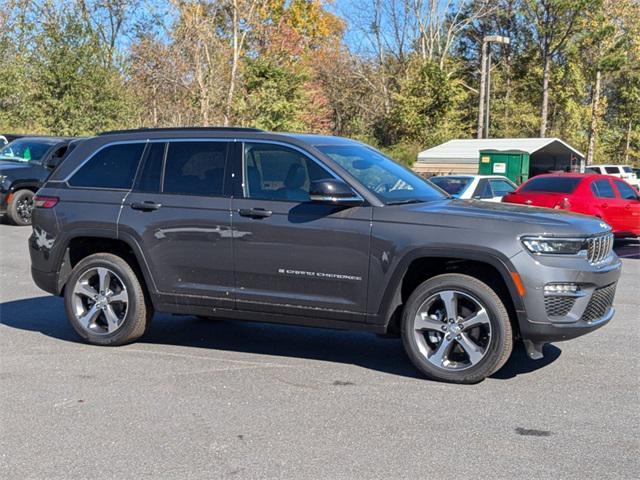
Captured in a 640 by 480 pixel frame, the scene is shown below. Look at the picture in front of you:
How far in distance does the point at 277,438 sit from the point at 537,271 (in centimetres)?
211

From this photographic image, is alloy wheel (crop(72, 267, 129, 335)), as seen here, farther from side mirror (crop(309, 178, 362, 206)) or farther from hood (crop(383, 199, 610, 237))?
hood (crop(383, 199, 610, 237))

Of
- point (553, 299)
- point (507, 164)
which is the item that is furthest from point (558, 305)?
point (507, 164)

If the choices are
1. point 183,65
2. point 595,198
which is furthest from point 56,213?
point 183,65

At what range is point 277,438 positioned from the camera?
15.5 feet

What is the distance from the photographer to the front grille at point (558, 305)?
559cm

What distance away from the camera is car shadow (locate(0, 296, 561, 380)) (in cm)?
650

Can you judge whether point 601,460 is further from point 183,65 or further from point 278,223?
point 183,65

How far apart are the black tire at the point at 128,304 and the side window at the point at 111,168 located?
0.62 meters

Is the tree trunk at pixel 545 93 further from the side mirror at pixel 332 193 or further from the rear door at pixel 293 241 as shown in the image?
the side mirror at pixel 332 193

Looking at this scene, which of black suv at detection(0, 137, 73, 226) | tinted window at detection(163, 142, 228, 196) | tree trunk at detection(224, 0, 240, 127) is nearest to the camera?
tinted window at detection(163, 142, 228, 196)

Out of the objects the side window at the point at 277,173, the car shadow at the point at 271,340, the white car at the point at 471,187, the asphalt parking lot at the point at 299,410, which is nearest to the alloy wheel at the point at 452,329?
the asphalt parking lot at the point at 299,410

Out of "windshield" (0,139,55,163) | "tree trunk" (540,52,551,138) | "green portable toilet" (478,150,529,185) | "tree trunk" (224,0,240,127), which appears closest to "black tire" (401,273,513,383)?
"windshield" (0,139,55,163)

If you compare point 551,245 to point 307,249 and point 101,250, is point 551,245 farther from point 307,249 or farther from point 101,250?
point 101,250

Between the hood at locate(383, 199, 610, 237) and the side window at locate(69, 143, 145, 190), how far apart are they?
2343 millimetres
